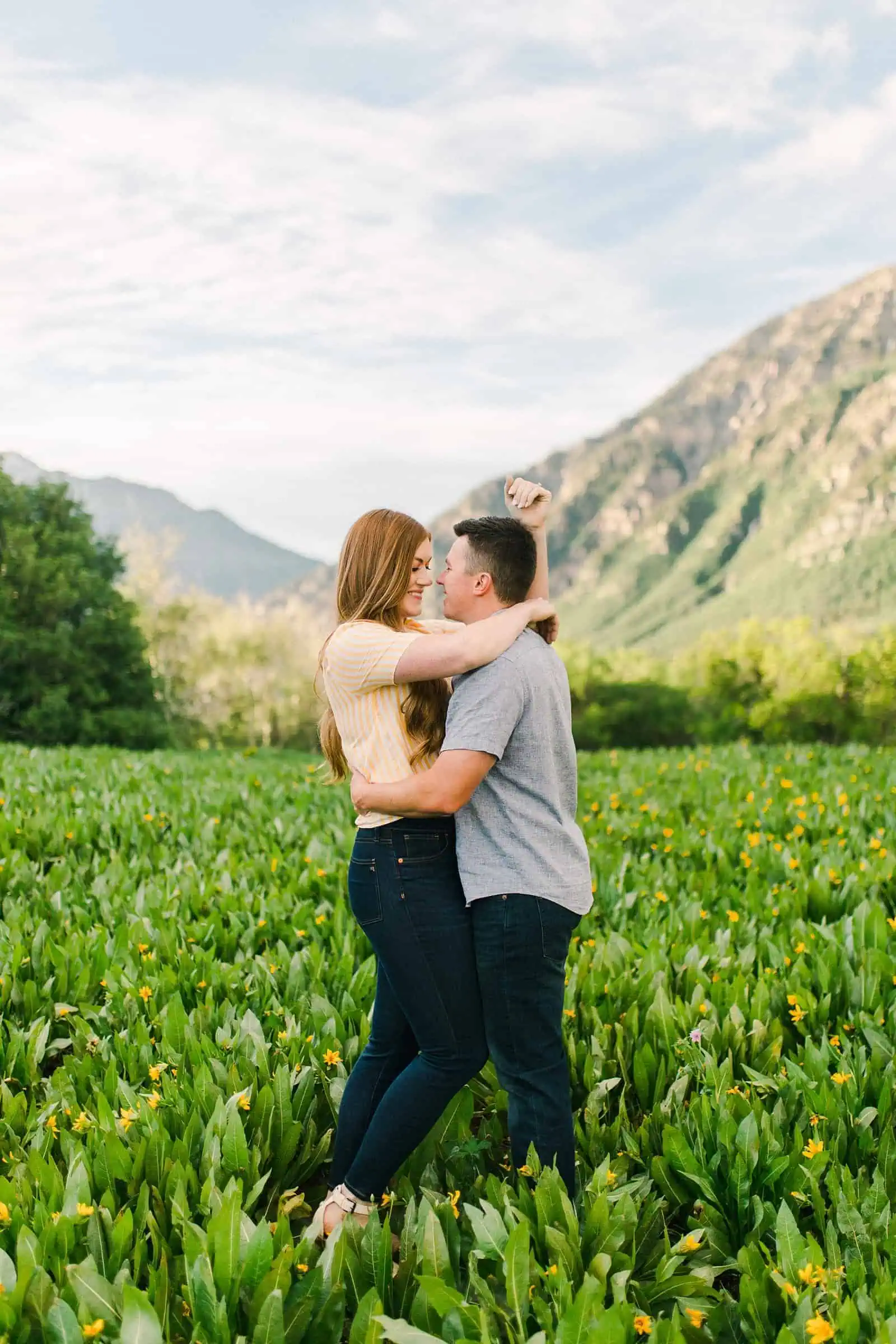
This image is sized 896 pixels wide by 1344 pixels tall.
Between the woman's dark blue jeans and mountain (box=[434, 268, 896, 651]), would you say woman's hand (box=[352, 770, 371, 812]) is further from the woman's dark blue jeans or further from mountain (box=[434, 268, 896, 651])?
mountain (box=[434, 268, 896, 651])

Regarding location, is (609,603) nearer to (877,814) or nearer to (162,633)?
(162,633)

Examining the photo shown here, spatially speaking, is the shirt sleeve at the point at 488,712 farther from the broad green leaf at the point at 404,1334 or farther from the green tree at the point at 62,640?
the green tree at the point at 62,640

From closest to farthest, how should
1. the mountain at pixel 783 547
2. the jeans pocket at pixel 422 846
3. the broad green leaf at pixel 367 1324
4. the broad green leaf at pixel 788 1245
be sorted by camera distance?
the broad green leaf at pixel 367 1324, the broad green leaf at pixel 788 1245, the jeans pocket at pixel 422 846, the mountain at pixel 783 547

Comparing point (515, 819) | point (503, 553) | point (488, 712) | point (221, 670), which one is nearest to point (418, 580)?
point (503, 553)

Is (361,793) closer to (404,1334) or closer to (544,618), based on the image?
(544,618)

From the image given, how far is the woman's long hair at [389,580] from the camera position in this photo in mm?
2895

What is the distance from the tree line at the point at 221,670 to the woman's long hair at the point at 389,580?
96.3ft

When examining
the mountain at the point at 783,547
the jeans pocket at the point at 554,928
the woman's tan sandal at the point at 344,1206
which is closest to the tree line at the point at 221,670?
the woman's tan sandal at the point at 344,1206

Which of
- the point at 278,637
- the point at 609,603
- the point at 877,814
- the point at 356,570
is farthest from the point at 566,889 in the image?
the point at 609,603

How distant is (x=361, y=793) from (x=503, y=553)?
0.81 m

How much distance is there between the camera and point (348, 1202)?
285 cm

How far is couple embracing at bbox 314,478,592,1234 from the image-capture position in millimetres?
2697

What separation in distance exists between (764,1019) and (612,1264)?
1668 mm

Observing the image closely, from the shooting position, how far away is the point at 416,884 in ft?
9.04
